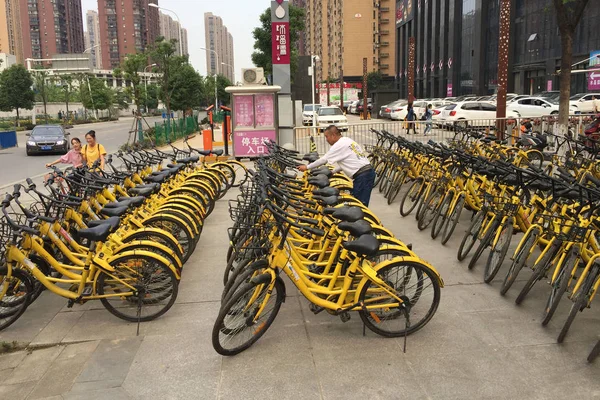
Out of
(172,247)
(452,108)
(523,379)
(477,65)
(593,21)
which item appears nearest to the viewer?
(523,379)

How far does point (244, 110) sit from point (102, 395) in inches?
450

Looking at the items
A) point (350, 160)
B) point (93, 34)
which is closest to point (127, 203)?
point (350, 160)

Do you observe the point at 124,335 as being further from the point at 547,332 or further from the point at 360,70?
the point at 360,70

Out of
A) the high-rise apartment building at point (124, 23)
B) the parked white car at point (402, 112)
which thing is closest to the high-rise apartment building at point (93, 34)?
the high-rise apartment building at point (124, 23)

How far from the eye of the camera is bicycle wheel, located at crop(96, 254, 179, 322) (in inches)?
185

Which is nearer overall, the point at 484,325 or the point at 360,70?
the point at 484,325

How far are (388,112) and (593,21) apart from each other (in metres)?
13.3

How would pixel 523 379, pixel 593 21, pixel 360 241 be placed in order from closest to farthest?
pixel 523 379 → pixel 360 241 → pixel 593 21

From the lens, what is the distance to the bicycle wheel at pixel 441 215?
6831 mm

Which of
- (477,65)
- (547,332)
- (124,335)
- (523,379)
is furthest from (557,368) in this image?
(477,65)

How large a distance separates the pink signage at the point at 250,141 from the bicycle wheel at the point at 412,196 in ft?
21.5

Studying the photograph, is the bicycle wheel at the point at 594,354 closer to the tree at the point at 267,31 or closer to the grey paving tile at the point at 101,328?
the grey paving tile at the point at 101,328

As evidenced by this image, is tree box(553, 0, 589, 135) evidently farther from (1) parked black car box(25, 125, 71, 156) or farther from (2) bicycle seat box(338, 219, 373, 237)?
(1) parked black car box(25, 125, 71, 156)

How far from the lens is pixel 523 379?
12.1ft
